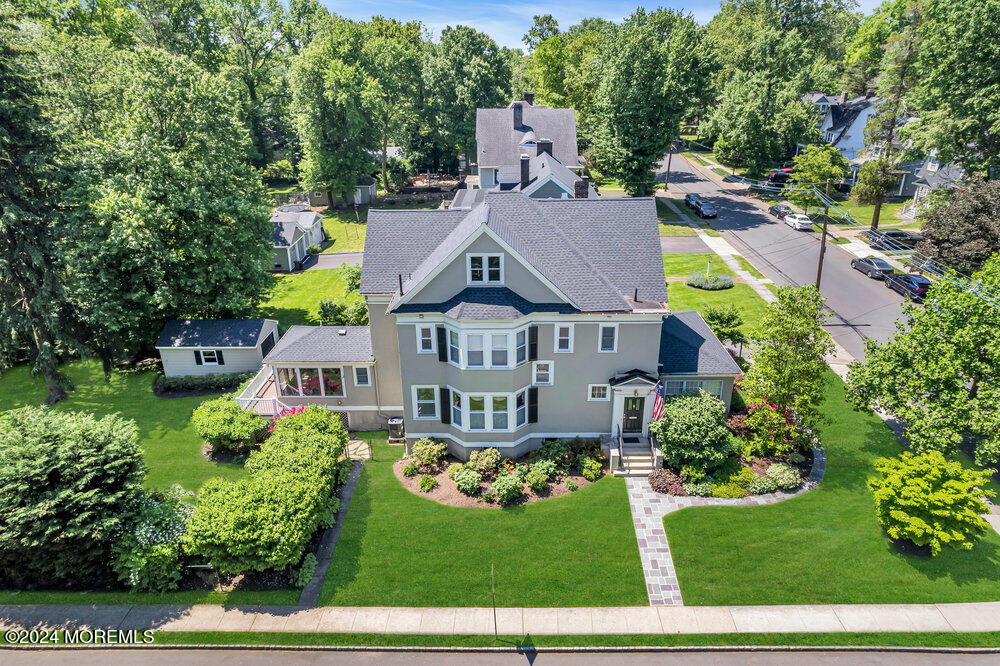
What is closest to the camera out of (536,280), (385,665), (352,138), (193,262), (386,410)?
(385,665)

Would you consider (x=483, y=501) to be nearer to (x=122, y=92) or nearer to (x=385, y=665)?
(x=385, y=665)

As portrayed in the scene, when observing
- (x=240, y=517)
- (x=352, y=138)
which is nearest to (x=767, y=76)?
(x=352, y=138)

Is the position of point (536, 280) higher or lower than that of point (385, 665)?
higher

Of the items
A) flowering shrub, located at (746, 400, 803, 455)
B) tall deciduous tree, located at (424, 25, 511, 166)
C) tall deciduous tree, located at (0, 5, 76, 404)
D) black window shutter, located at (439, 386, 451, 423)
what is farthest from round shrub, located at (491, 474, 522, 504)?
tall deciduous tree, located at (424, 25, 511, 166)

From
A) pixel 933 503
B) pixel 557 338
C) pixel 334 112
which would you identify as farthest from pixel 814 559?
pixel 334 112

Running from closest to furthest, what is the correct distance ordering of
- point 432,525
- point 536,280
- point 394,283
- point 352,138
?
1. point 432,525
2. point 536,280
3. point 394,283
4. point 352,138

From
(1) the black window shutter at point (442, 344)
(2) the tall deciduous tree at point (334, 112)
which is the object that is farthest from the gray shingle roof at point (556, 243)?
(2) the tall deciduous tree at point (334, 112)
